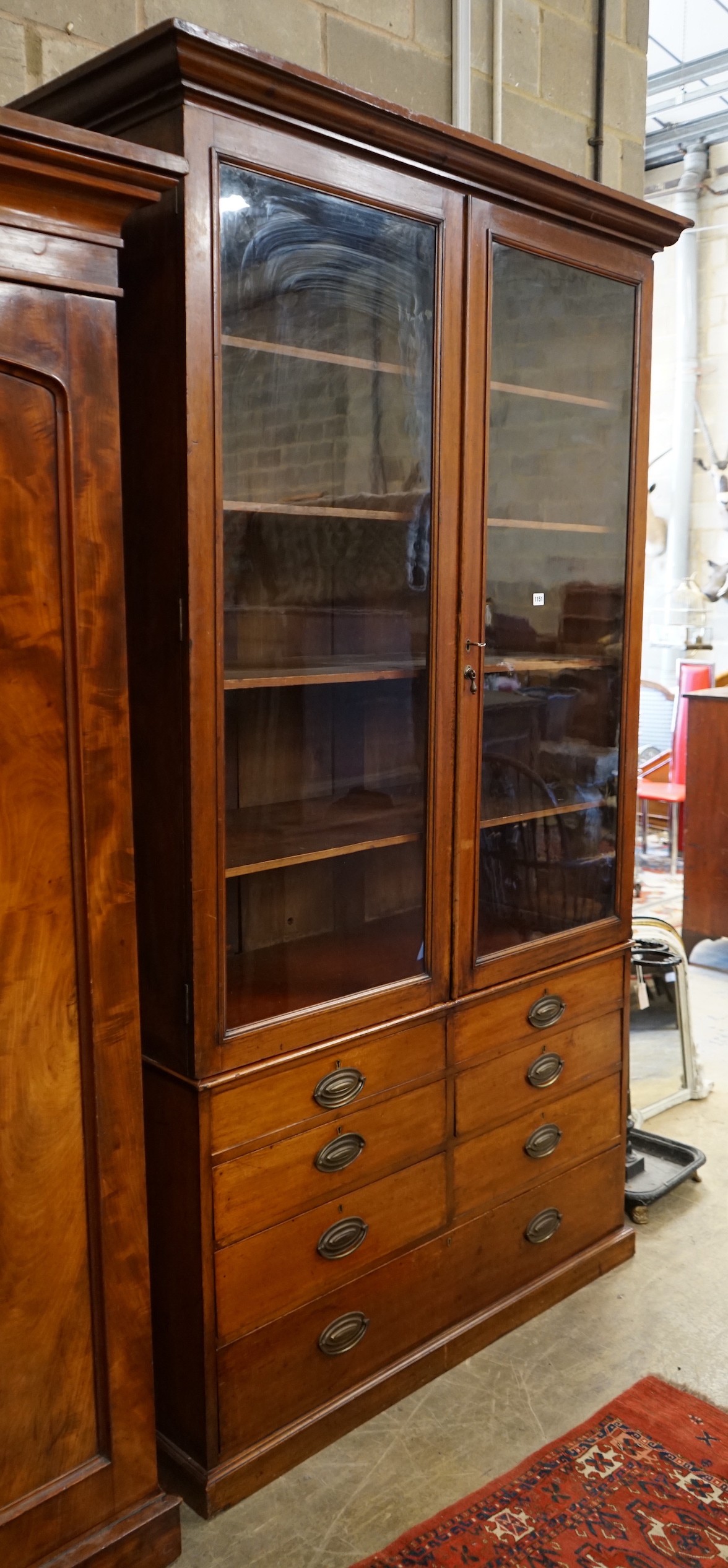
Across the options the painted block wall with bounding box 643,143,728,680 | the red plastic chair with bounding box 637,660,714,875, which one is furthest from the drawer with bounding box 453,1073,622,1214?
the painted block wall with bounding box 643,143,728,680

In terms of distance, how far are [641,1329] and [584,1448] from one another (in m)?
0.38

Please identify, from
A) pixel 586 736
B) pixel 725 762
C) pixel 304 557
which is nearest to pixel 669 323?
pixel 725 762

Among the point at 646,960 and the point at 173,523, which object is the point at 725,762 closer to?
the point at 646,960

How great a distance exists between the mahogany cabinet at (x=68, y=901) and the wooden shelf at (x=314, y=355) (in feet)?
0.85

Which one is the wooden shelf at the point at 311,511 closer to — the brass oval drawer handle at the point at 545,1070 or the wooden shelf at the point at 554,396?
the wooden shelf at the point at 554,396

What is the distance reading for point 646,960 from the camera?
11.0 ft

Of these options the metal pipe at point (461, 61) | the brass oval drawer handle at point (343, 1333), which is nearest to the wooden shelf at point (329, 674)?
the brass oval drawer handle at point (343, 1333)

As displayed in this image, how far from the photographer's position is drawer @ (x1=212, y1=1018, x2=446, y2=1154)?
1.79m

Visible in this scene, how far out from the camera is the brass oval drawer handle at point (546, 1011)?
2318 millimetres

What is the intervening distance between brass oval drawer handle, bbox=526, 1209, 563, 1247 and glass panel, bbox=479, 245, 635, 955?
568mm

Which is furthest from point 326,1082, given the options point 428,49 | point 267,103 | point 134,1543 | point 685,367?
point 685,367

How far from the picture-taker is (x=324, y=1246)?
1.96 m

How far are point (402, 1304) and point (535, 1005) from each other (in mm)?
590

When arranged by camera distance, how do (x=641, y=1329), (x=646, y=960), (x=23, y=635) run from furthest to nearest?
(x=646, y=960)
(x=641, y=1329)
(x=23, y=635)
